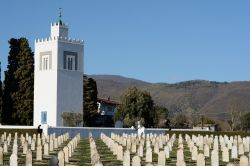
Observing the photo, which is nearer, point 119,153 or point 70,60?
point 119,153

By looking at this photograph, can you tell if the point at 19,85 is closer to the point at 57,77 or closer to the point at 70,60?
the point at 57,77

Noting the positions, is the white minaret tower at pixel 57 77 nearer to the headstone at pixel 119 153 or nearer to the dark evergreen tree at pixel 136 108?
the dark evergreen tree at pixel 136 108

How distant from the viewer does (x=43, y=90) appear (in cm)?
6994

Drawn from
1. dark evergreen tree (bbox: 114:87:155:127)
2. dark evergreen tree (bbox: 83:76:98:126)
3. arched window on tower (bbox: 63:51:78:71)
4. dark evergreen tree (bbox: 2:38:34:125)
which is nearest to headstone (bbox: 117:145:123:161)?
dark evergreen tree (bbox: 2:38:34:125)

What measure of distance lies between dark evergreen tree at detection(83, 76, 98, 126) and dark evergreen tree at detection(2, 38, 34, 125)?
8418mm

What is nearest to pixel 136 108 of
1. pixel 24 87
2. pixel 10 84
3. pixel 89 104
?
pixel 89 104

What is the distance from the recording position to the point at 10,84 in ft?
233

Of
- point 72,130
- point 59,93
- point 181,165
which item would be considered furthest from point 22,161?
point 59,93

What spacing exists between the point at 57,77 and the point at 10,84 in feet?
20.3

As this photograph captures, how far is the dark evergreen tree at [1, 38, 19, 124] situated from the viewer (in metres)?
69.7

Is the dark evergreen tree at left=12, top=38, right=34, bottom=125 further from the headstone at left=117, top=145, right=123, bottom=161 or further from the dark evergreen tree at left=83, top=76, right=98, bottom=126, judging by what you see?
the headstone at left=117, top=145, right=123, bottom=161

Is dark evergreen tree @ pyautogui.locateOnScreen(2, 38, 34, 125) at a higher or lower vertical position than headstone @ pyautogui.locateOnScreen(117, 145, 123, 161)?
higher

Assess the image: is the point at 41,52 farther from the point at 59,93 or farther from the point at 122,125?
the point at 122,125

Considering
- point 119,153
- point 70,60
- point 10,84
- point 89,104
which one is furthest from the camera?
point 89,104
